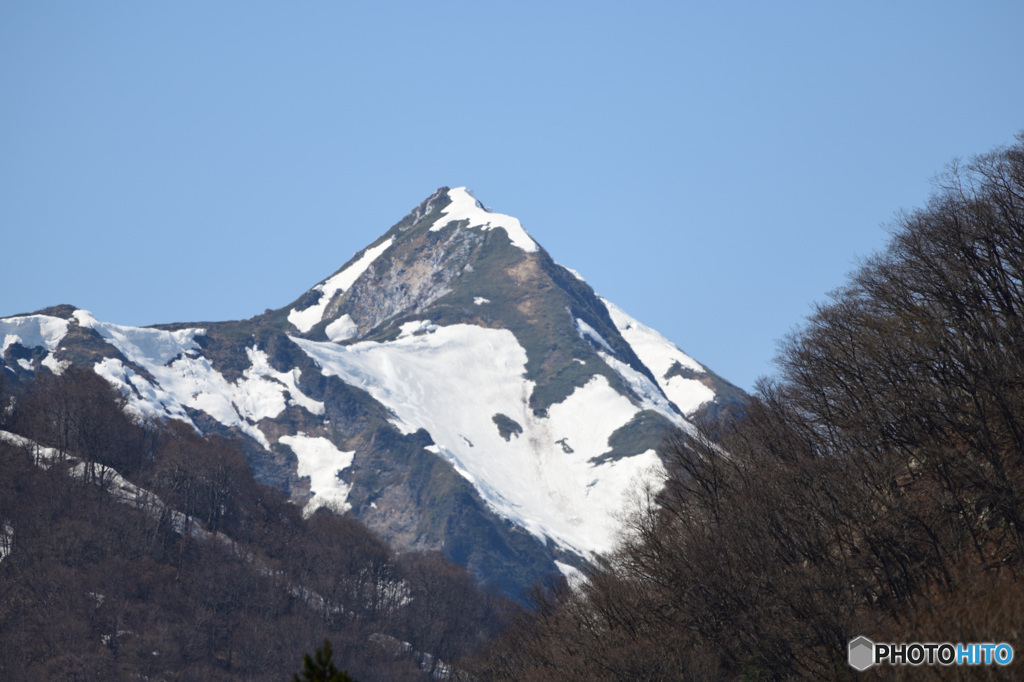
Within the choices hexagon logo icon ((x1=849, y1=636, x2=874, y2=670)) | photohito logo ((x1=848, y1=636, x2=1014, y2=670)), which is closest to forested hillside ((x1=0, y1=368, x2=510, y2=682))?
hexagon logo icon ((x1=849, y1=636, x2=874, y2=670))

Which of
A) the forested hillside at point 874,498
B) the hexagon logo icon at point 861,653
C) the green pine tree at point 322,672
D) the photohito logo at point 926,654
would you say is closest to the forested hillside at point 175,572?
the forested hillside at point 874,498

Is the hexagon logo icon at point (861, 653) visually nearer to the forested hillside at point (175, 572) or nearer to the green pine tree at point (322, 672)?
the green pine tree at point (322, 672)

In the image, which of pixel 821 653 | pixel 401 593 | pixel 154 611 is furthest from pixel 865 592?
pixel 401 593

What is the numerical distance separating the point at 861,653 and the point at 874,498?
26.9 feet

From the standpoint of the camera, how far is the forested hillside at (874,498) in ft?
115

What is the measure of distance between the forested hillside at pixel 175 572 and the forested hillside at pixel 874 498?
6713cm

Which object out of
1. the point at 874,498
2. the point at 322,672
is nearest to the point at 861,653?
the point at 874,498

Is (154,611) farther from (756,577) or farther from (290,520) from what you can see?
(756,577)

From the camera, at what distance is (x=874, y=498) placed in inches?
1564

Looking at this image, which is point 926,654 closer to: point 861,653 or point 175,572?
point 861,653

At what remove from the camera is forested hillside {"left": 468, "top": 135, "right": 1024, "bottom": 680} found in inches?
1382

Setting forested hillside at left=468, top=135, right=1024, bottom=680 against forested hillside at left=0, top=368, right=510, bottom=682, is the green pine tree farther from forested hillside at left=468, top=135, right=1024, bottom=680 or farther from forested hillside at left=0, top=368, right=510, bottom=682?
forested hillside at left=0, top=368, right=510, bottom=682

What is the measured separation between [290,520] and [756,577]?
127 meters

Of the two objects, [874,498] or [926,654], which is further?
[874,498]
